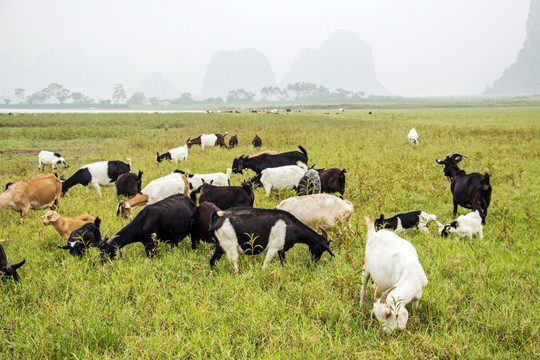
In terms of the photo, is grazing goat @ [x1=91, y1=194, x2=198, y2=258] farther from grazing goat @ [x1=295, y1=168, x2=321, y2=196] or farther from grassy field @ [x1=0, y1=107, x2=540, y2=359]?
grazing goat @ [x1=295, y1=168, x2=321, y2=196]

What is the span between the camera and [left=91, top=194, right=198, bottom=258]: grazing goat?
6.21 metres

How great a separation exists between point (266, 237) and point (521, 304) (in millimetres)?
3519

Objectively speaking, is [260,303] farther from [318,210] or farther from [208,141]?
[208,141]

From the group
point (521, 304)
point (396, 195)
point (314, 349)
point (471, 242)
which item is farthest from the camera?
point (396, 195)

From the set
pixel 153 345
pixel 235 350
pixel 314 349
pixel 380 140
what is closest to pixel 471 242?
pixel 314 349

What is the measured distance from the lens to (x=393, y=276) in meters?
4.23

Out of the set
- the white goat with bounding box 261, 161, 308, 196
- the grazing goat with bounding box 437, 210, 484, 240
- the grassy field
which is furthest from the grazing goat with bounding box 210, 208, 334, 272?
the white goat with bounding box 261, 161, 308, 196

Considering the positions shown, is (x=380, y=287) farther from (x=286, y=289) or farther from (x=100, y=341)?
(x=100, y=341)

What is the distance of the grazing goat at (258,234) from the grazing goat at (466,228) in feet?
10.1

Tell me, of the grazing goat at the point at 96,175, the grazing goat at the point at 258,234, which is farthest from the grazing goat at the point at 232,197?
the grazing goat at the point at 96,175

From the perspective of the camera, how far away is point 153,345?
3.81 meters

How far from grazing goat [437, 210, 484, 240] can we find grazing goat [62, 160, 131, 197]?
9723mm

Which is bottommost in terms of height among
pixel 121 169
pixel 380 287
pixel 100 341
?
pixel 100 341

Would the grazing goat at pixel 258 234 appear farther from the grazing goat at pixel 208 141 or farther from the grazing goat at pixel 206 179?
the grazing goat at pixel 208 141
